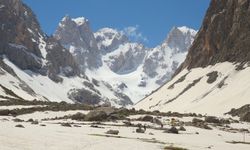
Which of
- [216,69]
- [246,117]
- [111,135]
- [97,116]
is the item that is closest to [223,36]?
[216,69]

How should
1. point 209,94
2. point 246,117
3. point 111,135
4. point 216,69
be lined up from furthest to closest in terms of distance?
point 216,69 < point 209,94 < point 246,117 < point 111,135

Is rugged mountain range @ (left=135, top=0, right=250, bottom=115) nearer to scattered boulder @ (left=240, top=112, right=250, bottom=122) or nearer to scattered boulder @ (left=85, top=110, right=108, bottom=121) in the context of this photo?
scattered boulder @ (left=240, top=112, right=250, bottom=122)

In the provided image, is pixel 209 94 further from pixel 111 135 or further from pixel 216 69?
pixel 111 135

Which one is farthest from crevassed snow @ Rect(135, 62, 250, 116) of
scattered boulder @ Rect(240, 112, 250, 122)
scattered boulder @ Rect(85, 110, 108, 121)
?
scattered boulder @ Rect(85, 110, 108, 121)

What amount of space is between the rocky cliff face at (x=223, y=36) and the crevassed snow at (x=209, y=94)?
4.47 metres

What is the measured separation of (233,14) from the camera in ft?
506

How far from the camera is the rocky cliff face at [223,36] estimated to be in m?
140

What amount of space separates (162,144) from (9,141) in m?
12.7

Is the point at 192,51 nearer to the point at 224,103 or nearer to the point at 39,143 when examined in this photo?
the point at 224,103

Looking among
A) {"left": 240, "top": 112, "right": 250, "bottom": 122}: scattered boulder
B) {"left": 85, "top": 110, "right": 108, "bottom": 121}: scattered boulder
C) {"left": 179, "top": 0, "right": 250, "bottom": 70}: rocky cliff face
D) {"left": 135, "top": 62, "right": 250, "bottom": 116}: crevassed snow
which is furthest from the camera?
{"left": 179, "top": 0, "right": 250, "bottom": 70}: rocky cliff face

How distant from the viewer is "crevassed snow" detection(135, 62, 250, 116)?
320 feet

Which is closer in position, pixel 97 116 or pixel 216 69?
pixel 97 116

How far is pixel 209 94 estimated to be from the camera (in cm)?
11731

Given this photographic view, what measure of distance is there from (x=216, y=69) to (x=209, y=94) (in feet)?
77.8
